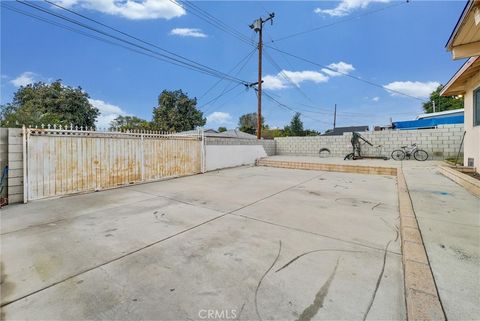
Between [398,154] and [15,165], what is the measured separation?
13556 mm

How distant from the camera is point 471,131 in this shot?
19.4 ft

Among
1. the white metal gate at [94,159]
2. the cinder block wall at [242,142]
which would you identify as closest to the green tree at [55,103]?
the cinder block wall at [242,142]

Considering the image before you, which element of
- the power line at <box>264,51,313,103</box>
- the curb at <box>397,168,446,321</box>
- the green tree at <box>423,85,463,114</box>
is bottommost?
the curb at <box>397,168,446,321</box>

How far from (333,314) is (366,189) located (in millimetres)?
4769

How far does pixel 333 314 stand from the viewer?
4.66 feet

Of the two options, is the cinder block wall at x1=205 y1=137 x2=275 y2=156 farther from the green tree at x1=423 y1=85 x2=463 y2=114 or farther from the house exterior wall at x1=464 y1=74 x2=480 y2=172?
the green tree at x1=423 y1=85 x2=463 y2=114

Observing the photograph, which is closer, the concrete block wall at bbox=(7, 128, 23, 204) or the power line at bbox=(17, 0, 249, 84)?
the concrete block wall at bbox=(7, 128, 23, 204)

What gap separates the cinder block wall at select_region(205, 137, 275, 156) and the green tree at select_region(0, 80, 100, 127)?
14.4 m

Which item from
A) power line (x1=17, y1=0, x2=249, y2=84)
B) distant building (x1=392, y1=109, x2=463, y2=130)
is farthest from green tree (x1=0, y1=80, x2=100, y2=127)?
distant building (x1=392, y1=109, x2=463, y2=130)

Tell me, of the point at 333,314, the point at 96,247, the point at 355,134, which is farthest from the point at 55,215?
the point at 355,134

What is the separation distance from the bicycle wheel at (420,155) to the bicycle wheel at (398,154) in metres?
0.45

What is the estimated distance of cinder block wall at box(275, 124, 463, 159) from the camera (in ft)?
31.2

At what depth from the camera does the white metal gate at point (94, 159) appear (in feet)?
15.4

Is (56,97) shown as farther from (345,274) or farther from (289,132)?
(289,132)
